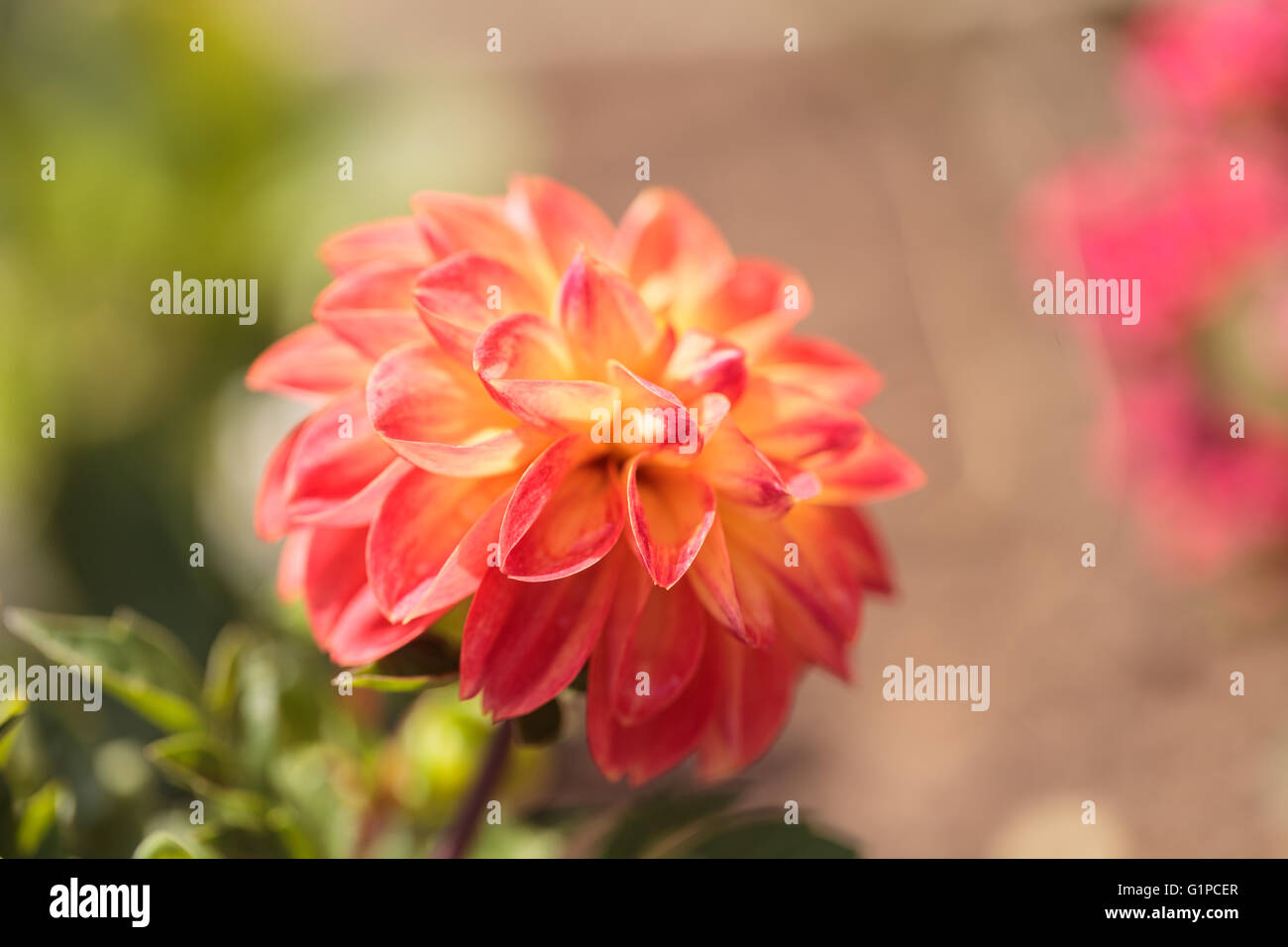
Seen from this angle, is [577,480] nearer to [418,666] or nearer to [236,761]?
[418,666]

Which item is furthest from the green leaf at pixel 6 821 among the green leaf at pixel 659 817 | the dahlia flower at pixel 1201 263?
the dahlia flower at pixel 1201 263

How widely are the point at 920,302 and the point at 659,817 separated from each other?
143 centimetres

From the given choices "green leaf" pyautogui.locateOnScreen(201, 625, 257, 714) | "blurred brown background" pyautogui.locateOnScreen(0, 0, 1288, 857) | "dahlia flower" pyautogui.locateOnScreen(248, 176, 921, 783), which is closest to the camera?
"dahlia flower" pyautogui.locateOnScreen(248, 176, 921, 783)

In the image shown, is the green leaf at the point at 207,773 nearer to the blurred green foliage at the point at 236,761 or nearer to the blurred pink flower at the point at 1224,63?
the blurred green foliage at the point at 236,761

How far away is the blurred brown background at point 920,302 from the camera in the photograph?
4.14ft

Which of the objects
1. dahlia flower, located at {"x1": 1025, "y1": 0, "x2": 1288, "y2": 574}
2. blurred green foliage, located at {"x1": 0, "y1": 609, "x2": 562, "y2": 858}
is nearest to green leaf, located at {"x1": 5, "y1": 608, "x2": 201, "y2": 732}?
blurred green foliage, located at {"x1": 0, "y1": 609, "x2": 562, "y2": 858}

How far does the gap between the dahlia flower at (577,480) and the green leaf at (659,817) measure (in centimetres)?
7

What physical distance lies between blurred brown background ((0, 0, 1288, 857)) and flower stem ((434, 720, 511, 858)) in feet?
1.23

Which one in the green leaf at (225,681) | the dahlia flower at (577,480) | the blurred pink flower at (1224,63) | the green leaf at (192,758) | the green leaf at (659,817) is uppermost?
the blurred pink flower at (1224,63)

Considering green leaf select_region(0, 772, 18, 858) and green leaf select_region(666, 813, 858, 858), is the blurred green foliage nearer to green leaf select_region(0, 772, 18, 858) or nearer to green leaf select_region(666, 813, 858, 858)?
green leaf select_region(0, 772, 18, 858)

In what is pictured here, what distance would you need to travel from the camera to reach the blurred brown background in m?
1.26

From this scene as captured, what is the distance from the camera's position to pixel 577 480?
1.30 feet
